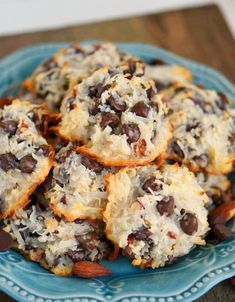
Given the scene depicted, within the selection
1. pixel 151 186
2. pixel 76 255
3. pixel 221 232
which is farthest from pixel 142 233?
pixel 221 232

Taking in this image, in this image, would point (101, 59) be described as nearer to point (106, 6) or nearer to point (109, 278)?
point (109, 278)

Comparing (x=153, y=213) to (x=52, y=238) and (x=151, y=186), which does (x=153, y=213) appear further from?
(x=52, y=238)

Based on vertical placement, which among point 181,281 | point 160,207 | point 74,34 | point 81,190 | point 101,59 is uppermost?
point 74,34

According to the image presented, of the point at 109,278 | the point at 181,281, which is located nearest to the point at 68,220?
the point at 109,278

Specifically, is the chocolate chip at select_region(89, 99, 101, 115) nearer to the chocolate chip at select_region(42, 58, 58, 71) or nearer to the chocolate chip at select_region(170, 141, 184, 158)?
the chocolate chip at select_region(170, 141, 184, 158)

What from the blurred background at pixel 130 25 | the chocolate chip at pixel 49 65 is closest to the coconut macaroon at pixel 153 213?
the chocolate chip at pixel 49 65

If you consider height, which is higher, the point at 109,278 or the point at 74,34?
the point at 74,34
